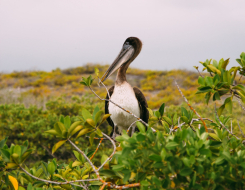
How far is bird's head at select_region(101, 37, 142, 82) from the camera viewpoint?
145 inches

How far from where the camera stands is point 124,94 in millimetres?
3234

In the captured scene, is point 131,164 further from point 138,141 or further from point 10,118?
point 10,118

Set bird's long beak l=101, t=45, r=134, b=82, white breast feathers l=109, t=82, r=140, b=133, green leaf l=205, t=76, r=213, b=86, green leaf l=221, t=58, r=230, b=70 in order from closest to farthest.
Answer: green leaf l=205, t=76, r=213, b=86, green leaf l=221, t=58, r=230, b=70, white breast feathers l=109, t=82, r=140, b=133, bird's long beak l=101, t=45, r=134, b=82

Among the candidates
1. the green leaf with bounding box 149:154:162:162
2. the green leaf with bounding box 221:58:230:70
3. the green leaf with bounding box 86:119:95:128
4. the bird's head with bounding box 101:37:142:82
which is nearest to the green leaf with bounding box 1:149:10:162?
the green leaf with bounding box 86:119:95:128

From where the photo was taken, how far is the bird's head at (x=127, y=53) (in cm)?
367

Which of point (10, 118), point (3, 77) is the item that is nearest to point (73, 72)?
point (3, 77)

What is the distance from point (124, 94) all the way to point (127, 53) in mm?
848

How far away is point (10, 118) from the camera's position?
629 cm

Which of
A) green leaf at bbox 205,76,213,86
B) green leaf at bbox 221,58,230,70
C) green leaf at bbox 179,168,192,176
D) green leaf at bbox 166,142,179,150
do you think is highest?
green leaf at bbox 221,58,230,70

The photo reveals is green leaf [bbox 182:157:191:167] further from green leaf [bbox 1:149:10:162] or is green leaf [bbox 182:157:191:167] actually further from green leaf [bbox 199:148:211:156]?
green leaf [bbox 1:149:10:162]

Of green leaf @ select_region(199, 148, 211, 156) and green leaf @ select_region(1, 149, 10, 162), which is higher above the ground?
green leaf @ select_region(199, 148, 211, 156)

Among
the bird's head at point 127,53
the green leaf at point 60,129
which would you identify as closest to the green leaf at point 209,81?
the green leaf at point 60,129

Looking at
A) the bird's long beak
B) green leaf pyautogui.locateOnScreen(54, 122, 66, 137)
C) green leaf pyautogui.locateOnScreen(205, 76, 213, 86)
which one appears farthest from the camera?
the bird's long beak

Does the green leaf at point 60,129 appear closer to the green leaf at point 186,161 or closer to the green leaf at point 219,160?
the green leaf at point 186,161
